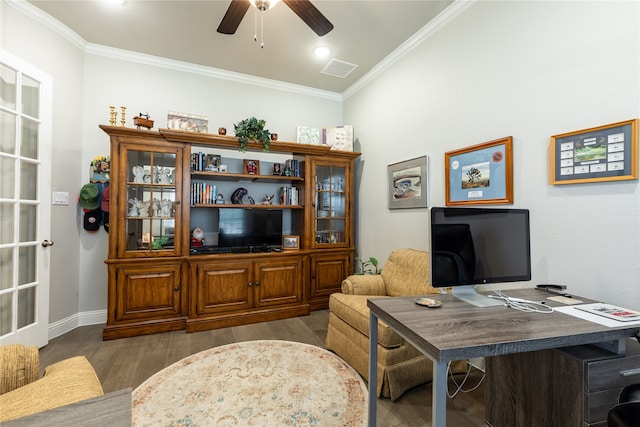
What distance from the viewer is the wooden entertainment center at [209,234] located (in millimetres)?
2785

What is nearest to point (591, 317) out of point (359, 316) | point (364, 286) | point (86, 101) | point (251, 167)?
point (359, 316)

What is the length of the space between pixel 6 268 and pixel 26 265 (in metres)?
0.16

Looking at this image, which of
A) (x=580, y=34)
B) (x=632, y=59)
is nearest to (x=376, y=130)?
(x=580, y=34)


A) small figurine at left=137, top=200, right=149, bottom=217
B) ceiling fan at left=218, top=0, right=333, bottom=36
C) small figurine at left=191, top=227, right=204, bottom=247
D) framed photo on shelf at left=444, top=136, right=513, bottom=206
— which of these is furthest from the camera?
small figurine at left=191, top=227, right=204, bottom=247

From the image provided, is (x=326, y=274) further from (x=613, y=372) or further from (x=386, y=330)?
(x=613, y=372)

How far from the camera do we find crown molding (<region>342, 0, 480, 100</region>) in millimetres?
2359

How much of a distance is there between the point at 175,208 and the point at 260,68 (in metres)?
2.03

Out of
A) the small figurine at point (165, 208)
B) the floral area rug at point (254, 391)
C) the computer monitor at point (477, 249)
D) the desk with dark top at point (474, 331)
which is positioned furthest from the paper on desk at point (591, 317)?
the small figurine at point (165, 208)

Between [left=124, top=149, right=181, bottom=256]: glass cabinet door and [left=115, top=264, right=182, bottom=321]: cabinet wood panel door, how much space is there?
0.19 m

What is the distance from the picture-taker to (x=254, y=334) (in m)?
2.84

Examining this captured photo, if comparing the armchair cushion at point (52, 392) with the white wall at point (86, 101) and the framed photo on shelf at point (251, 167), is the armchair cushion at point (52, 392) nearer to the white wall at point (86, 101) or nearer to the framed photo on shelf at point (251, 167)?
the white wall at point (86, 101)

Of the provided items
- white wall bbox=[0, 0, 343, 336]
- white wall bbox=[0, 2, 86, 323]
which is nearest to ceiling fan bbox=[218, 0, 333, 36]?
white wall bbox=[0, 0, 343, 336]

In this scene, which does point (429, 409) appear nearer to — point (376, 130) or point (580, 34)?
point (580, 34)

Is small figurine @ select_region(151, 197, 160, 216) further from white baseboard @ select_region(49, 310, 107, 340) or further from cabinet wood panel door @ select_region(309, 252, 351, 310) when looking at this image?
cabinet wood panel door @ select_region(309, 252, 351, 310)
